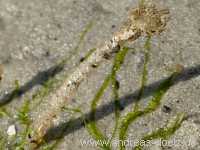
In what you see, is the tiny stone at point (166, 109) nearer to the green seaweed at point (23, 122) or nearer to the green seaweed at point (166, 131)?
the green seaweed at point (166, 131)

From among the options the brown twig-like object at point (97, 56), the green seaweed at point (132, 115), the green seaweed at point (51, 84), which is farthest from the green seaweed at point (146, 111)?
the green seaweed at point (51, 84)

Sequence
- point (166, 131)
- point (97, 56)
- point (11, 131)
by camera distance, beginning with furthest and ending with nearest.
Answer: point (97, 56)
point (11, 131)
point (166, 131)

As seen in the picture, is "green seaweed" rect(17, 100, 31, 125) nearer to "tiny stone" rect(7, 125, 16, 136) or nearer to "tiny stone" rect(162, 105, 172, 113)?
"tiny stone" rect(7, 125, 16, 136)

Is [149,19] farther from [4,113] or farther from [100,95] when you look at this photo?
[4,113]

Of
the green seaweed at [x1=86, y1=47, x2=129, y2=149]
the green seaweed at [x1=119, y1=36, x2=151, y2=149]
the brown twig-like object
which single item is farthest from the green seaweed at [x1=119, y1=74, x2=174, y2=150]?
the brown twig-like object

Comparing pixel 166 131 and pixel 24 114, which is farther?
pixel 24 114

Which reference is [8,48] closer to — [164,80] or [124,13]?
[124,13]

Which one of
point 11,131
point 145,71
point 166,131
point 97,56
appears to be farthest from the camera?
point 97,56

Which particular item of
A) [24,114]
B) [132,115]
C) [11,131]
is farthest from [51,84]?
[132,115]
